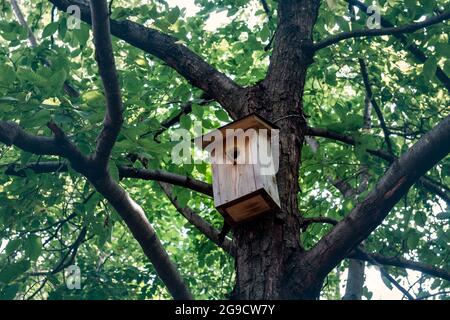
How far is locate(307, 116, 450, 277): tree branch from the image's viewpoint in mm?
3410

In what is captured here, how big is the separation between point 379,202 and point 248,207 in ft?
2.50

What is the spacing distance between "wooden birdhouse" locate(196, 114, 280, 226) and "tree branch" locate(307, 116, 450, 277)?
0.41m

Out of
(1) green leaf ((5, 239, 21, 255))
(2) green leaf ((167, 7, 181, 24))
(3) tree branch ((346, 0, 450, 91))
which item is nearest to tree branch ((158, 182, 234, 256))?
(1) green leaf ((5, 239, 21, 255))

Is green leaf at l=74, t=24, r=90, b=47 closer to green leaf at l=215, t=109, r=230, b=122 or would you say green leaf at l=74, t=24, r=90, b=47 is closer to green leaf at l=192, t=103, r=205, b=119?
green leaf at l=192, t=103, r=205, b=119

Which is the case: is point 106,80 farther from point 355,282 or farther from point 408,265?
point 355,282

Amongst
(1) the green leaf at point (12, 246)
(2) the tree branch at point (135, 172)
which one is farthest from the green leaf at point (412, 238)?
(1) the green leaf at point (12, 246)

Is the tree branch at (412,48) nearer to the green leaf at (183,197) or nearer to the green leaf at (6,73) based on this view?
the green leaf at (183,197)

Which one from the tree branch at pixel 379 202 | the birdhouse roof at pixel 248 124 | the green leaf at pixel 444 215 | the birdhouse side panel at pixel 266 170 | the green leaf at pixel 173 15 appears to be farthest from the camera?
the green leaf at pixel 444 215

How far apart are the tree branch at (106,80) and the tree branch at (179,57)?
1.28m

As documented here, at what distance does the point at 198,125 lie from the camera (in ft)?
15.6

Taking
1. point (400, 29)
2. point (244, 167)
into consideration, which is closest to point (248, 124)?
point (244, 167)

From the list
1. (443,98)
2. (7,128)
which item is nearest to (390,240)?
(443,98)

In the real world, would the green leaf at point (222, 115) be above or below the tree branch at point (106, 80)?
above

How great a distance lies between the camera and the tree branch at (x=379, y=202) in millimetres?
3410
